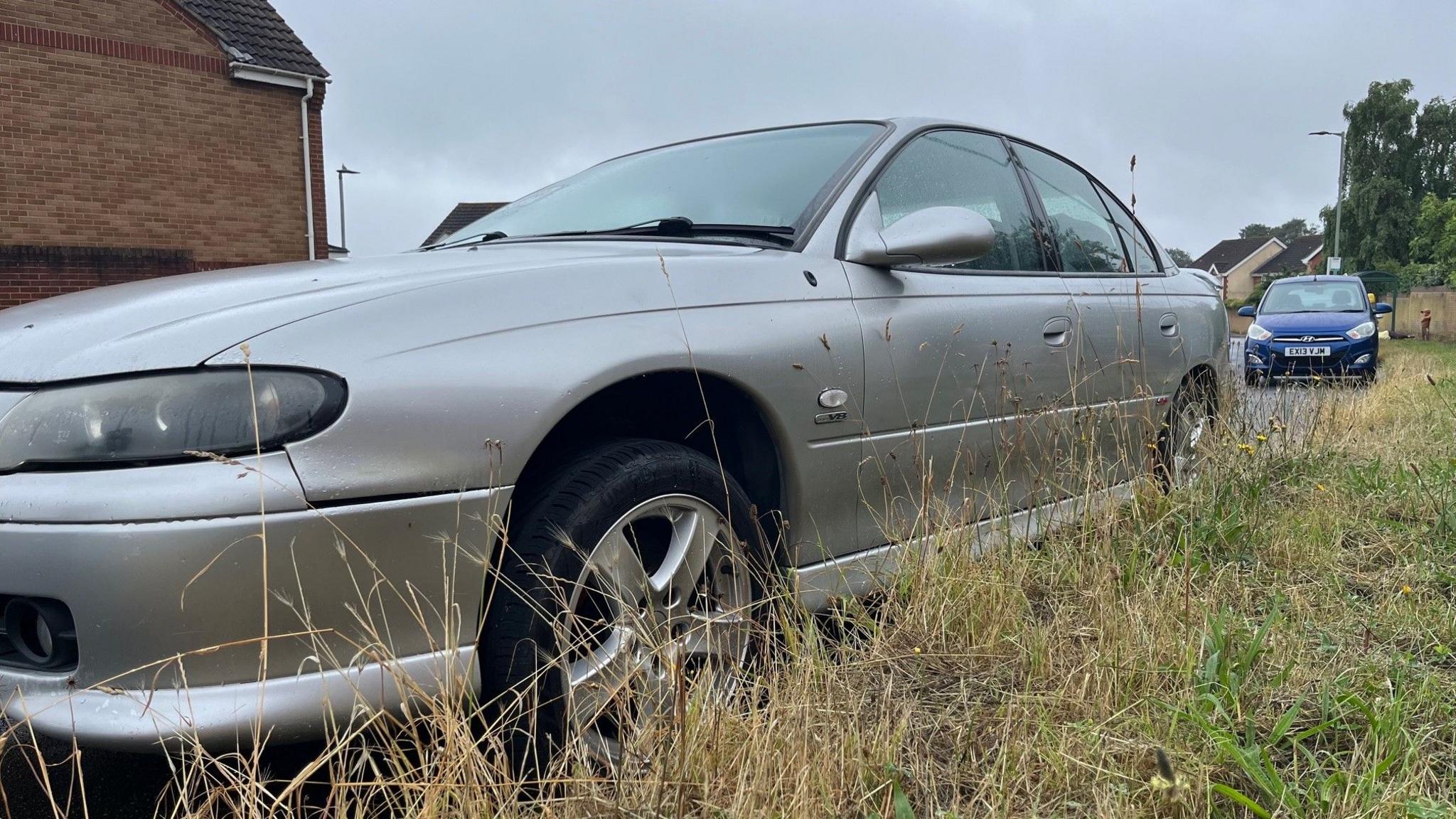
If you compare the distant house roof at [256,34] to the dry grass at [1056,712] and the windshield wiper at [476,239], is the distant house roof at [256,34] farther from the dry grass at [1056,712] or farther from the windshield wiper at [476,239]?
the dry grass at [1056,712]

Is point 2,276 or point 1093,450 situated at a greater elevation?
point 2,276

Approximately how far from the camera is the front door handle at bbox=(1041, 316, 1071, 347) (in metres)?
3.22

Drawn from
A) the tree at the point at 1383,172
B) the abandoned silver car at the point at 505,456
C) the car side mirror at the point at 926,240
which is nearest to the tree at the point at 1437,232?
the tree at the point at 1383,172

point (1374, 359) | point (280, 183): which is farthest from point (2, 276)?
point (1374, 359)

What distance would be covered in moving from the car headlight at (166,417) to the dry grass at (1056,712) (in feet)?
1.60

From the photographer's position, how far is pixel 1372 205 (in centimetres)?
4809

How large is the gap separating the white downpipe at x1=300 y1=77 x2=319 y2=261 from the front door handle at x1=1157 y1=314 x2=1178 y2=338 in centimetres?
1387

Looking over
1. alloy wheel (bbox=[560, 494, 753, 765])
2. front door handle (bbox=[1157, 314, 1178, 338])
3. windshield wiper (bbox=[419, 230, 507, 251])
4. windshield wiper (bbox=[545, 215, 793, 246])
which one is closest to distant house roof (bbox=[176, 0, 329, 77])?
windshield wiper (bbox=[419, 230, 507, 251])

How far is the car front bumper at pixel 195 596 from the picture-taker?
1496mm

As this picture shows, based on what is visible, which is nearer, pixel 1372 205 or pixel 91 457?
pixel 91 457

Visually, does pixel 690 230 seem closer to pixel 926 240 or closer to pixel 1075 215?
pixel 926 240

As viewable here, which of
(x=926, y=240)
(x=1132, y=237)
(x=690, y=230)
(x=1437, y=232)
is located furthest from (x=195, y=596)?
(x=1437, y=232)

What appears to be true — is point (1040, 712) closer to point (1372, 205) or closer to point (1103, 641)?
point (1103, 641)

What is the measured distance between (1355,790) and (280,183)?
16.2m
